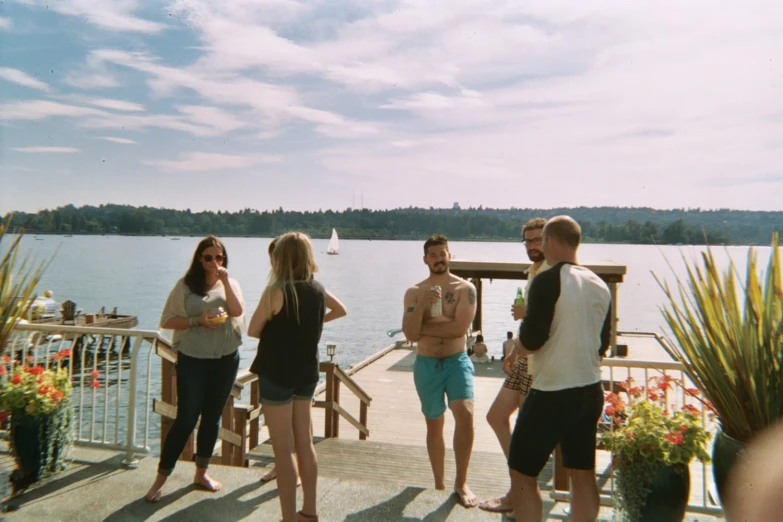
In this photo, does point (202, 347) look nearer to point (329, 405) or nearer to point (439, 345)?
point (439, 345)

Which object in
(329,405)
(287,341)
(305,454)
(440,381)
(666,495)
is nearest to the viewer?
(666,495)

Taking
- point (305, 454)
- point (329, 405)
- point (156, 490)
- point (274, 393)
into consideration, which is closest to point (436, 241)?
point (274, 393)

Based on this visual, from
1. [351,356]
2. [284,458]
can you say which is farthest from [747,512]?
[351,356]

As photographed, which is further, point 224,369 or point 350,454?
point 350,454

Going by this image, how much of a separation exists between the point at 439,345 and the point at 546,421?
1570 millimetres

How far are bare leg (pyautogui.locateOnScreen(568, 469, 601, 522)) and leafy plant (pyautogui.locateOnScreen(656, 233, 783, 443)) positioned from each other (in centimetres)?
76

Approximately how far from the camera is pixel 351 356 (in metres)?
35.8

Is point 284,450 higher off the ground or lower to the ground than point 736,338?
lower

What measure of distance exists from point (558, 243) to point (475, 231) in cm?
6981

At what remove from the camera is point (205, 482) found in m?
4.46

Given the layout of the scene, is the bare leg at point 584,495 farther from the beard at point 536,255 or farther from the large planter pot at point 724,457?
the beard at point 536,255

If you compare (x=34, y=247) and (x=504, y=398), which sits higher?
(x=34, y=247)

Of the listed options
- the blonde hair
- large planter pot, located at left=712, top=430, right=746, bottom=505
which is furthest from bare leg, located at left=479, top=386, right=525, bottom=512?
the blonde hair

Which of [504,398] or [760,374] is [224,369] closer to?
[504,398]
